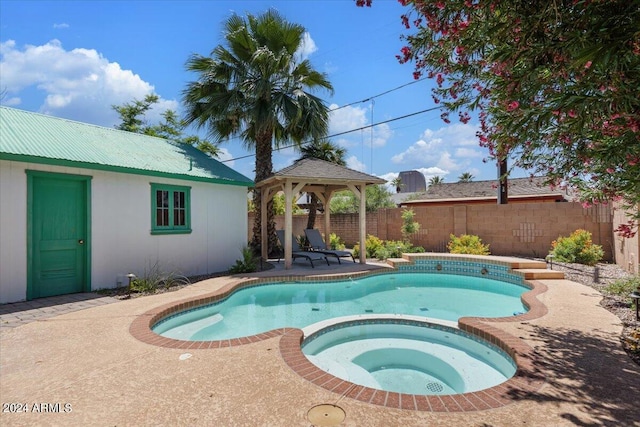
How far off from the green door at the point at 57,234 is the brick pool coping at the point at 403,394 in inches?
120

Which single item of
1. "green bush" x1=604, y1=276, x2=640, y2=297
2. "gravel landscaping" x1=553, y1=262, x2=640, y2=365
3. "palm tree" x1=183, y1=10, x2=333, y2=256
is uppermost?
"palm tree" x1=183, y1=10, x2=333, y2=256

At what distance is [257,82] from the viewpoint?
1184cm

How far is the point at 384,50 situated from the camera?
11617mm

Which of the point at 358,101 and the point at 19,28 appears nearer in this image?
the point at 19,28

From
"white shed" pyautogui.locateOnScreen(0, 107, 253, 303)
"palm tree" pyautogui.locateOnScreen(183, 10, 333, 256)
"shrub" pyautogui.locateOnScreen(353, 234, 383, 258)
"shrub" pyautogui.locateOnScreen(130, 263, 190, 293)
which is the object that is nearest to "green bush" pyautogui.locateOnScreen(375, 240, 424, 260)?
"shrub" pyautogui.locateOnScreen(353, 234, 383, 258)

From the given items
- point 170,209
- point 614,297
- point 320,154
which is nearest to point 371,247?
point 320,154

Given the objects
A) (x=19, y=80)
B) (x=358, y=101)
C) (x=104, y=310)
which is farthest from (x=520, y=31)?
(x=19, y=80)

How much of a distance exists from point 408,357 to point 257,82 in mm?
10264

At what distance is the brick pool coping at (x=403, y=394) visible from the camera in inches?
119

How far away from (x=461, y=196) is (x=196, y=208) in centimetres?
2081

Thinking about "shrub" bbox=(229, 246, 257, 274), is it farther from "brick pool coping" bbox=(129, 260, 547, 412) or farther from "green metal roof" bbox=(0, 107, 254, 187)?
"brick pool coping" bbox=(129, 260, 547, 412)

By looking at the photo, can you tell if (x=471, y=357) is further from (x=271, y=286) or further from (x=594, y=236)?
(x=594, y=236)

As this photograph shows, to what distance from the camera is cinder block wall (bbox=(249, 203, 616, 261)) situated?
42.1 feet

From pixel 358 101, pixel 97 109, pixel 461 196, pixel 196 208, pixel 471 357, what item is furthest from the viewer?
pixel 461 196
